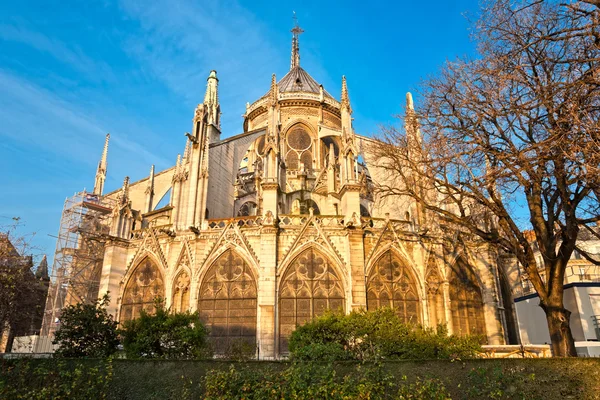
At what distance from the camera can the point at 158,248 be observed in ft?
69.4

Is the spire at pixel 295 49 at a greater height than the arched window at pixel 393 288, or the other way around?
the spire at pixel 295 49

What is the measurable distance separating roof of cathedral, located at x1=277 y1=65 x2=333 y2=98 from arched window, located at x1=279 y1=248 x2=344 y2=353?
19879 millimetres

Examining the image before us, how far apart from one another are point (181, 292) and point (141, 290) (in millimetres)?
2438

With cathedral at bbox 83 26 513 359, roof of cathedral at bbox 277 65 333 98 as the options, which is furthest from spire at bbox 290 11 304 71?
cathedral at bbox 83 26 513 359

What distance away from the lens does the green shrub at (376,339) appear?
39.3 ft

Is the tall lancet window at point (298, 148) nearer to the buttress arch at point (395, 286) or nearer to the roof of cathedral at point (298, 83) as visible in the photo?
the roof of cathedral at point (298, 83)

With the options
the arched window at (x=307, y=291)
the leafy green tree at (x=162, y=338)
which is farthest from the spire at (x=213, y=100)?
the leafy green tree at (x=162, y=338)

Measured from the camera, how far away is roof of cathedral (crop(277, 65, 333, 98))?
3772cm

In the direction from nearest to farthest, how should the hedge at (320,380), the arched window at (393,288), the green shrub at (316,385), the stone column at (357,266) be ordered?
1. the green shrub at (316,385)
2. the hedge at (320,380)
3. the stone column at (357,266)
4. the arched window at (393,288)

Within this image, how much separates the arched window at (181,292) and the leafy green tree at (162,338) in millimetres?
6312

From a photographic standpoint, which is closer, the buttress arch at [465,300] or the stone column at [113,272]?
the buttress arch at [465,300]

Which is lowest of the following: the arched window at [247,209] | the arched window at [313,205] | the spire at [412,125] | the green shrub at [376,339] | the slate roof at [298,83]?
the green shrub at [376,339]

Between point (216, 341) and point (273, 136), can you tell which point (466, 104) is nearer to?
point (273, 136)

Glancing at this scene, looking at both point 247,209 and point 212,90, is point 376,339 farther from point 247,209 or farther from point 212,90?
point 212,90
